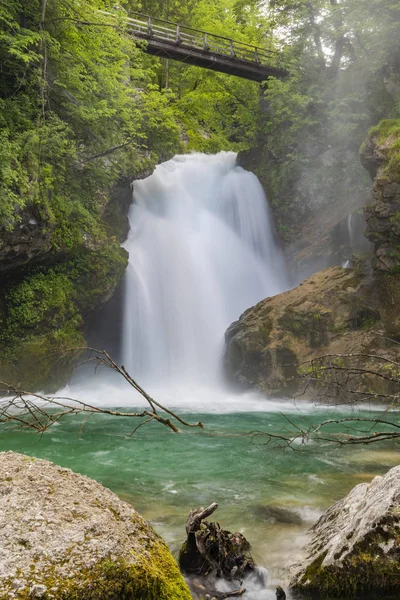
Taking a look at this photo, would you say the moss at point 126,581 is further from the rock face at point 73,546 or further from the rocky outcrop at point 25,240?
the rocky outcrop at point 25,240

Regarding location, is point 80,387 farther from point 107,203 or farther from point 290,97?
point 290,97

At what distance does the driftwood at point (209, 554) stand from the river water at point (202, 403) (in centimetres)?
24

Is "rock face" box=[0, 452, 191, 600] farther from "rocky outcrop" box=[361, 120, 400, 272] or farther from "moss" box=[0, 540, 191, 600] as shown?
"rocky outcrop" box=[361, 120, 400, 272]

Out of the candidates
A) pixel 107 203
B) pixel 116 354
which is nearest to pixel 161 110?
pixel 107 203

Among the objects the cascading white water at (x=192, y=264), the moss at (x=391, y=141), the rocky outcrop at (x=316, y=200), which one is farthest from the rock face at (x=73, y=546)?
the rocky outcrop at (x=316, y=200)

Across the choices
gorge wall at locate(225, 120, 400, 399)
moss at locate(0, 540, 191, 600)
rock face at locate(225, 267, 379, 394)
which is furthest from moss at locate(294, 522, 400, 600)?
rock face at locate(225, 267, 379, 394)

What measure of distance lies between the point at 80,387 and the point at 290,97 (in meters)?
16.5

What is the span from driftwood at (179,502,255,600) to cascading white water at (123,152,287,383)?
13111 millimetres

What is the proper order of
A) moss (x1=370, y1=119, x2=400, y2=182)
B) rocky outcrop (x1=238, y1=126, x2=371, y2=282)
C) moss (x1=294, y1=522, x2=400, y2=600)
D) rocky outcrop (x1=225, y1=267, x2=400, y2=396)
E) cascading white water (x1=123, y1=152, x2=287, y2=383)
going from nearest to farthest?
moss (x1=294, y1=522, x2=400, y2=600) → moss (x1=370, y1=119, x2=400, y2=182) → rocky outcrop (x1=225, y1=267, x2=400, y2=396) → cascading white water (x1=123, y1=152, x2=287, y2=383) → rocky outcrop (x1=238, y1=126, x2=371, y2=282)

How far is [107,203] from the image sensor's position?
57.8 ft

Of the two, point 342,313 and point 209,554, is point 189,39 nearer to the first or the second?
point 342,313

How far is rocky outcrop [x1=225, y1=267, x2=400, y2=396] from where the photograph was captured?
1405 centimetres

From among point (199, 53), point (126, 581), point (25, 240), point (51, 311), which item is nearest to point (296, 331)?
point (51, 311)

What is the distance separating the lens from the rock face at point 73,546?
2004 mm
